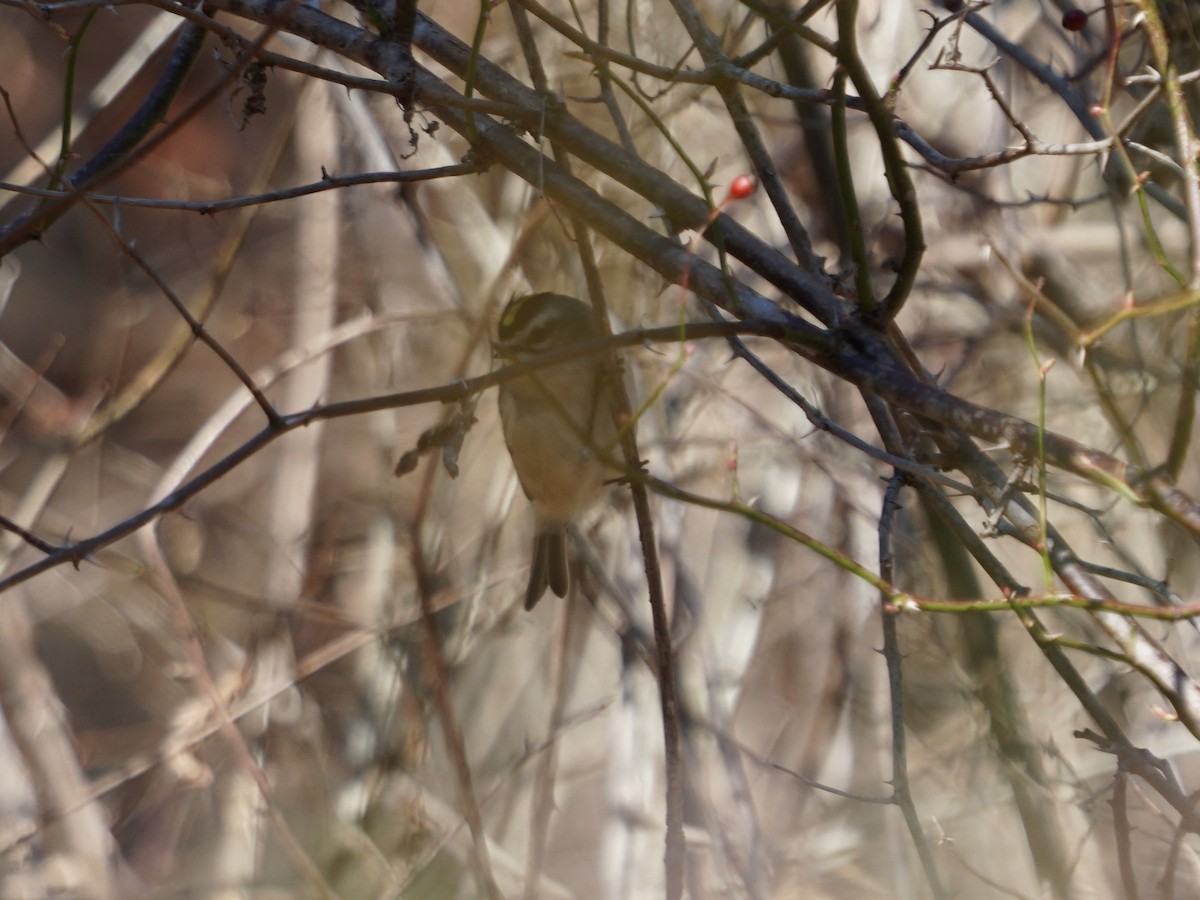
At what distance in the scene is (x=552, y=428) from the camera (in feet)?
10.0

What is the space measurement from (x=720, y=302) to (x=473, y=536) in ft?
7.83

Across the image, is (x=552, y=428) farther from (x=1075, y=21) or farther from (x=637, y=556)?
(x=1075, y=21)

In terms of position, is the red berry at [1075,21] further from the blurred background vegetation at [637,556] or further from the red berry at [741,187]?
the red berry at [741,187]

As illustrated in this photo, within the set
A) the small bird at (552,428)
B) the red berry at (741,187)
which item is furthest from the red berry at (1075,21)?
the small bird at (552,428)

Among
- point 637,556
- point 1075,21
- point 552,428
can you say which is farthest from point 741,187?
point 637,556

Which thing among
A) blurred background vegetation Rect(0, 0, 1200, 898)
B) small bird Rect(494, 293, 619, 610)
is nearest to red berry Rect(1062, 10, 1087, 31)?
blurred background vegetation Rect(0, 0, 1200, 898)

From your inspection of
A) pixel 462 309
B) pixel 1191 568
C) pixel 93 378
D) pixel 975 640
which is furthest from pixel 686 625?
pixel 93 378

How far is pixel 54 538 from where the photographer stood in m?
4.27

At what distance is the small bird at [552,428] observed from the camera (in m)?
2.76

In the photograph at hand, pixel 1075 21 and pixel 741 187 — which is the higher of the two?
pixel 1075 21

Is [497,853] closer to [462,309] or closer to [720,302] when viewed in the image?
[462,309]

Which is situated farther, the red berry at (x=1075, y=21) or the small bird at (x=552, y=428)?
the small bird at (x=552, y=428)

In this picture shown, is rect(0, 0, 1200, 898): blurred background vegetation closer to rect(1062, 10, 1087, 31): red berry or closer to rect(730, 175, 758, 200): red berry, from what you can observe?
rect(1062, 10, 1087, 31): red berry

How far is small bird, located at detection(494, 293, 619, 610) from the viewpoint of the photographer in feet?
9.05
